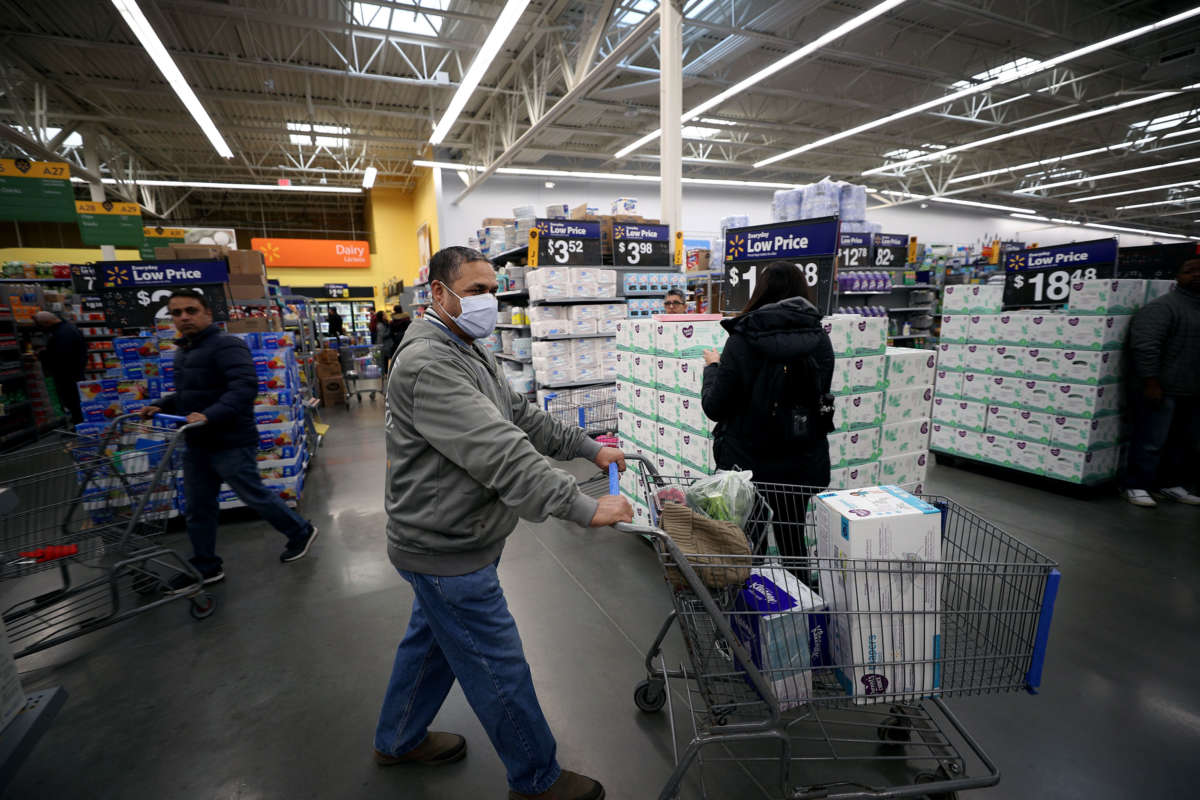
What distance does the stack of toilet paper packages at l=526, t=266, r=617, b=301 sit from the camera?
250 inches

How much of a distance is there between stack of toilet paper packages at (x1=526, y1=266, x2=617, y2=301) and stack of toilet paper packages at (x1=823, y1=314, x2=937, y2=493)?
12.9 feet

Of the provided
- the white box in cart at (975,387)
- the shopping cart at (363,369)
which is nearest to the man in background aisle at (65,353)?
the shopping cart at (363,369)

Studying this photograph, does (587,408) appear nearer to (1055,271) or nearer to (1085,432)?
(1085,432)

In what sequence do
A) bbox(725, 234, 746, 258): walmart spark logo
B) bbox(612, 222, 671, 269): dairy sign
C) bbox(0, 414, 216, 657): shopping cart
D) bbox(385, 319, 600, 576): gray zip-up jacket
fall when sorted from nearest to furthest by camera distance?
bbox(385, 319, 600, 576): gray zip-up jacket < bbox(0, 414, 216, 657): shopping cart < bbox(725, 234, 746, 258): walmart spark logo < bbox(612, 222, 671, 269): dairy sign

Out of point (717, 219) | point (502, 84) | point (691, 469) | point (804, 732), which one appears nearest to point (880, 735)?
point (804, 732)

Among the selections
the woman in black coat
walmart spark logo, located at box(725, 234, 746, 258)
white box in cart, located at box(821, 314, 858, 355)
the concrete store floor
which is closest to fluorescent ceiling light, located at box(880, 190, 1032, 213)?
the concrete store floor

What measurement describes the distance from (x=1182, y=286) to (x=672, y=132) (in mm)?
4919

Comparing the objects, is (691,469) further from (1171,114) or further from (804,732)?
(1171,114)

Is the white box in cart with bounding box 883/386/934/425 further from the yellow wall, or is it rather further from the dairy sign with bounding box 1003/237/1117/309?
the yellow wall

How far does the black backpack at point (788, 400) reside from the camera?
86.8 inches

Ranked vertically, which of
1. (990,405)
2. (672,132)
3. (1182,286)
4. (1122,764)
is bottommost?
Answer: (1122,764)

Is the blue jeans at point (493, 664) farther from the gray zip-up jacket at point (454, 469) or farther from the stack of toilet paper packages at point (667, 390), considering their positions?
the stack of toilet paper packages at point (667, 390)

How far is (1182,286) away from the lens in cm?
420

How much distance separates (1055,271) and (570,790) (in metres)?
5.70
